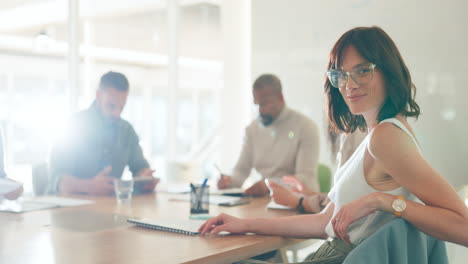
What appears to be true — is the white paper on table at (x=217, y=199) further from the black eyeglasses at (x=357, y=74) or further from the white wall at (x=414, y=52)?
the white wall at (x=414, y=52)

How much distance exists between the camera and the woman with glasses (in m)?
1.34

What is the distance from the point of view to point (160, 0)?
6535 mm

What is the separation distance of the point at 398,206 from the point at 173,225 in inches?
33.8

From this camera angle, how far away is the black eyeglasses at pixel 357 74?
1.52 metres

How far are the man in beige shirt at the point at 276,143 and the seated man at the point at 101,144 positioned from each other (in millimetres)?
658

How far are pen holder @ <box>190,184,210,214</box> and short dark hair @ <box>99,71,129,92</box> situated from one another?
116cm

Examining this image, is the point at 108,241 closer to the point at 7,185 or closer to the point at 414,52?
the point at 7,185

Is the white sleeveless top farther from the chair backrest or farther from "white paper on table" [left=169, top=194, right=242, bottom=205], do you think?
the chair backrest

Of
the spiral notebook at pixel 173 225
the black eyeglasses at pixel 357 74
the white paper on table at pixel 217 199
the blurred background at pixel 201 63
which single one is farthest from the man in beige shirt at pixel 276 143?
the black eyeglasses at pixel 357 74

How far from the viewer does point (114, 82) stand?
3146 mm

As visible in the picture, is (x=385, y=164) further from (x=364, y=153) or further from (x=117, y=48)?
(x=117, y=48)

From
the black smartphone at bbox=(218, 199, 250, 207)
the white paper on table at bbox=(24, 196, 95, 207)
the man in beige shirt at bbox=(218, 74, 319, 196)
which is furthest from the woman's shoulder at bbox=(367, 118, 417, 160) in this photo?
the man in beige shirt at bbox=(218, 74, 319, 196)

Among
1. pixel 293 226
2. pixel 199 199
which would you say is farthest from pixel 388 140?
pixel 199 199

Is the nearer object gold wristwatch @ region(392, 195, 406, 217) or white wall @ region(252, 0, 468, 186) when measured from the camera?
gold wristwatch @ region(392, 195, 406, 217)
